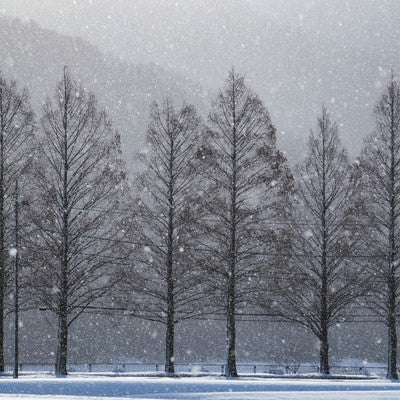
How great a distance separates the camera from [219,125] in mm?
29516

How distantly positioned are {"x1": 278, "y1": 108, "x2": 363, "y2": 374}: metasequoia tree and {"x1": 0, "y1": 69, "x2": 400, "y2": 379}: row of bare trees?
0.07 meters

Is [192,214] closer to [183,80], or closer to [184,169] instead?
[184,169]

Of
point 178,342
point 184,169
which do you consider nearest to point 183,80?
point 178,342

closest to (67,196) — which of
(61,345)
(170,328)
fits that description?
(61,345)

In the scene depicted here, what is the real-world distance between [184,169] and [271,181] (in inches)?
152

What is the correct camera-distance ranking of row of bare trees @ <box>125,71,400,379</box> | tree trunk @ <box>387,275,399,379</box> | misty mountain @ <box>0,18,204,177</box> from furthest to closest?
misty mountain @ <box>0,18,204,177</box>
tree trunk @ <box>387,275,399,379</box>
row of bare trees @ <box>125,71,400,379</box>

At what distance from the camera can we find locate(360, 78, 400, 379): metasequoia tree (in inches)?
1182

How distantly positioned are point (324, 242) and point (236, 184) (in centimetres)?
468

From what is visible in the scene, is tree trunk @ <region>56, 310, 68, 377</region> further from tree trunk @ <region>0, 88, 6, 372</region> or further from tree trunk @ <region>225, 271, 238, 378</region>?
tree trunk @ <region>225, 271, 238, 378</region>

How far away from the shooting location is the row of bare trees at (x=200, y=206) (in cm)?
2766

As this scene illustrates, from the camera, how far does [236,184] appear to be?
29141mm

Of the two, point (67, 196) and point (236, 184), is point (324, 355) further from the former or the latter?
point (67, 196)

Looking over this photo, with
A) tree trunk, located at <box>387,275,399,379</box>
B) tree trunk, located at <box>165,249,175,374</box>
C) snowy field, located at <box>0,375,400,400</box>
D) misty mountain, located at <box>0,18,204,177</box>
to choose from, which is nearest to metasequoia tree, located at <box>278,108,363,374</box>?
tree trunk, located at <box>387,275,399,379</box>

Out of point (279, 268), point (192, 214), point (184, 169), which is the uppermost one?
point (184, 169)
